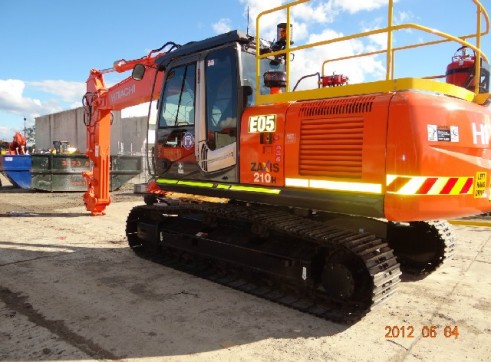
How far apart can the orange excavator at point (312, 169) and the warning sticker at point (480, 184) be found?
2cm

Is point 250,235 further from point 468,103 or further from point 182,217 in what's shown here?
point 468,103

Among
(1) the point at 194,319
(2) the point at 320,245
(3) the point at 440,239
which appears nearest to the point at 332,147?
(2) the point at 320,245

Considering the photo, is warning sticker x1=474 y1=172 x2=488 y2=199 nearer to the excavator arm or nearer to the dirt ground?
the dirt ground

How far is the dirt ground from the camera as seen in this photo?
318 centimetres

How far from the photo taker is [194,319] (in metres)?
3.77

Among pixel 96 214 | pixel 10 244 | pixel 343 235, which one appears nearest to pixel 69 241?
pixel 10 244

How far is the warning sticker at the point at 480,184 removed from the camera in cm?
355

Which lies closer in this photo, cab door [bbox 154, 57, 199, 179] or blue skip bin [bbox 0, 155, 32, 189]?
cab door [bbox 154, 57, 199, 179]

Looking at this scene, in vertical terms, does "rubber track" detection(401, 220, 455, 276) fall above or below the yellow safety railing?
below

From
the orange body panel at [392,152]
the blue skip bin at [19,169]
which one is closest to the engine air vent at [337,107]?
the orange body panel at [392,152]

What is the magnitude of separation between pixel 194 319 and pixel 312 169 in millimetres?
1812

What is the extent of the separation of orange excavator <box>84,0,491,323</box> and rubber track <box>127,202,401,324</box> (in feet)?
0.05
